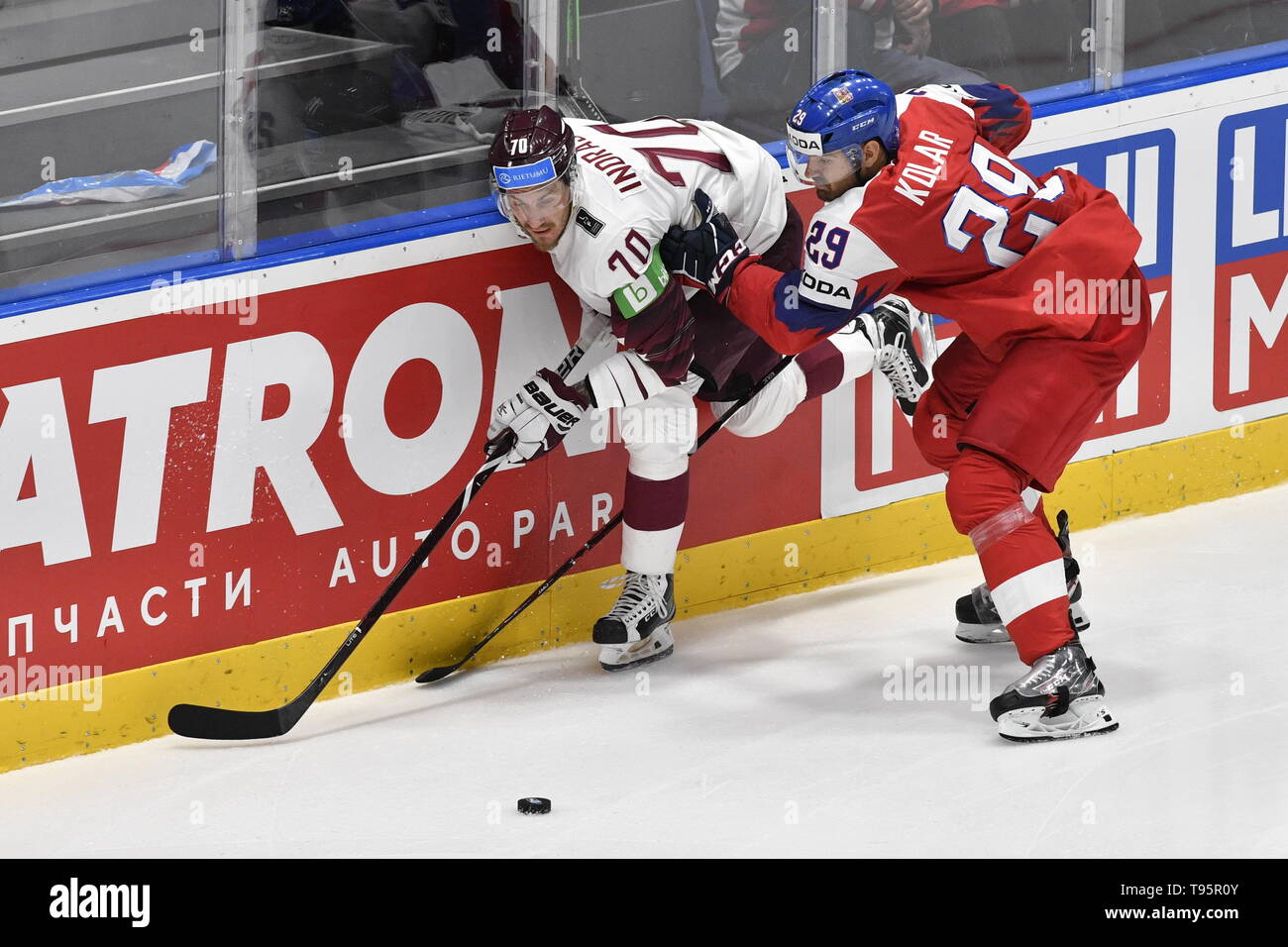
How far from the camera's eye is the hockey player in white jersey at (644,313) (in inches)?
184

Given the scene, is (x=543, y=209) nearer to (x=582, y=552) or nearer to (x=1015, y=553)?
(x=582, y=552)

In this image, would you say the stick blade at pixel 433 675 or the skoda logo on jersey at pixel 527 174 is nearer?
the skoda logo on jersey at pixel 527 174

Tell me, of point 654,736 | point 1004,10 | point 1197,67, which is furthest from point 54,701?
point 1197,67

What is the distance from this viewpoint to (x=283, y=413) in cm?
466

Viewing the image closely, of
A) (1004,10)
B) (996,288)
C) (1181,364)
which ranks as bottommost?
(1181,364)

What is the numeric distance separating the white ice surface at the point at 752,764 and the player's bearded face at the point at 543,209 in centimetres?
99

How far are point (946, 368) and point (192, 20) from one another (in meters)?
1.74

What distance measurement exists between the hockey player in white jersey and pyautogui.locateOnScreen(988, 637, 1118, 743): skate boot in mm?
917

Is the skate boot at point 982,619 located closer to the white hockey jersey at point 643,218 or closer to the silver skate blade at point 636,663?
A: the silver skate blade at point 636,663

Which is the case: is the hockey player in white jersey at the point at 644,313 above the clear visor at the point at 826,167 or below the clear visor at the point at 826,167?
below

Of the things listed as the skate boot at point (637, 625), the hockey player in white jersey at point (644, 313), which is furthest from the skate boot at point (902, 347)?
the skate boot at point (637, 625)

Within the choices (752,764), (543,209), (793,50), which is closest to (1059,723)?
(752,764)

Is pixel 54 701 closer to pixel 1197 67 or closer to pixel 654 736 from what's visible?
pixel 654 736

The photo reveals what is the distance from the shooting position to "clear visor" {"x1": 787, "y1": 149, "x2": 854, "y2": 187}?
4414 mm
